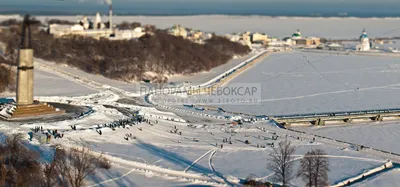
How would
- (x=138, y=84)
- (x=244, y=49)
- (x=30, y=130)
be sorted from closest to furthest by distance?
(x=30, y=130) < (x=138, y=84) < (x=244, y=49)

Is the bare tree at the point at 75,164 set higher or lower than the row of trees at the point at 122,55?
lower

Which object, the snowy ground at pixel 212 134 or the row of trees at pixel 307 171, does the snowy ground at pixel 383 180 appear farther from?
the row of trees at pixel 307 171

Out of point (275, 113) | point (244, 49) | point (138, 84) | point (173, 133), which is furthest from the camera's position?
point (244, 49)

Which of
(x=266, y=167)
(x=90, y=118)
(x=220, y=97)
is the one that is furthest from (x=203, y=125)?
(x=220, y=97)

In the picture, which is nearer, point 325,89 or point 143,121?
point 143,121

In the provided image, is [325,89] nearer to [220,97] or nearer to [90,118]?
[220,97]

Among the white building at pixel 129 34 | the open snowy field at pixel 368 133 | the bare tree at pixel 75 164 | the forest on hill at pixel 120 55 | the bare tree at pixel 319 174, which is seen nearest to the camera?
the bare tree at pixel 75 164

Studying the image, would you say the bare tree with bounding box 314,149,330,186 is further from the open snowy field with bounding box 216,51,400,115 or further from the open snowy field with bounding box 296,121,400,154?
the open snowy field with bounding box 216,51,400,115

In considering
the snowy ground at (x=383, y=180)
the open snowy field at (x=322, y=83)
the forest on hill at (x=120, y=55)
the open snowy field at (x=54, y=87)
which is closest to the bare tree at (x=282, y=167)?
the snowy ground at (x=383, y=180)
